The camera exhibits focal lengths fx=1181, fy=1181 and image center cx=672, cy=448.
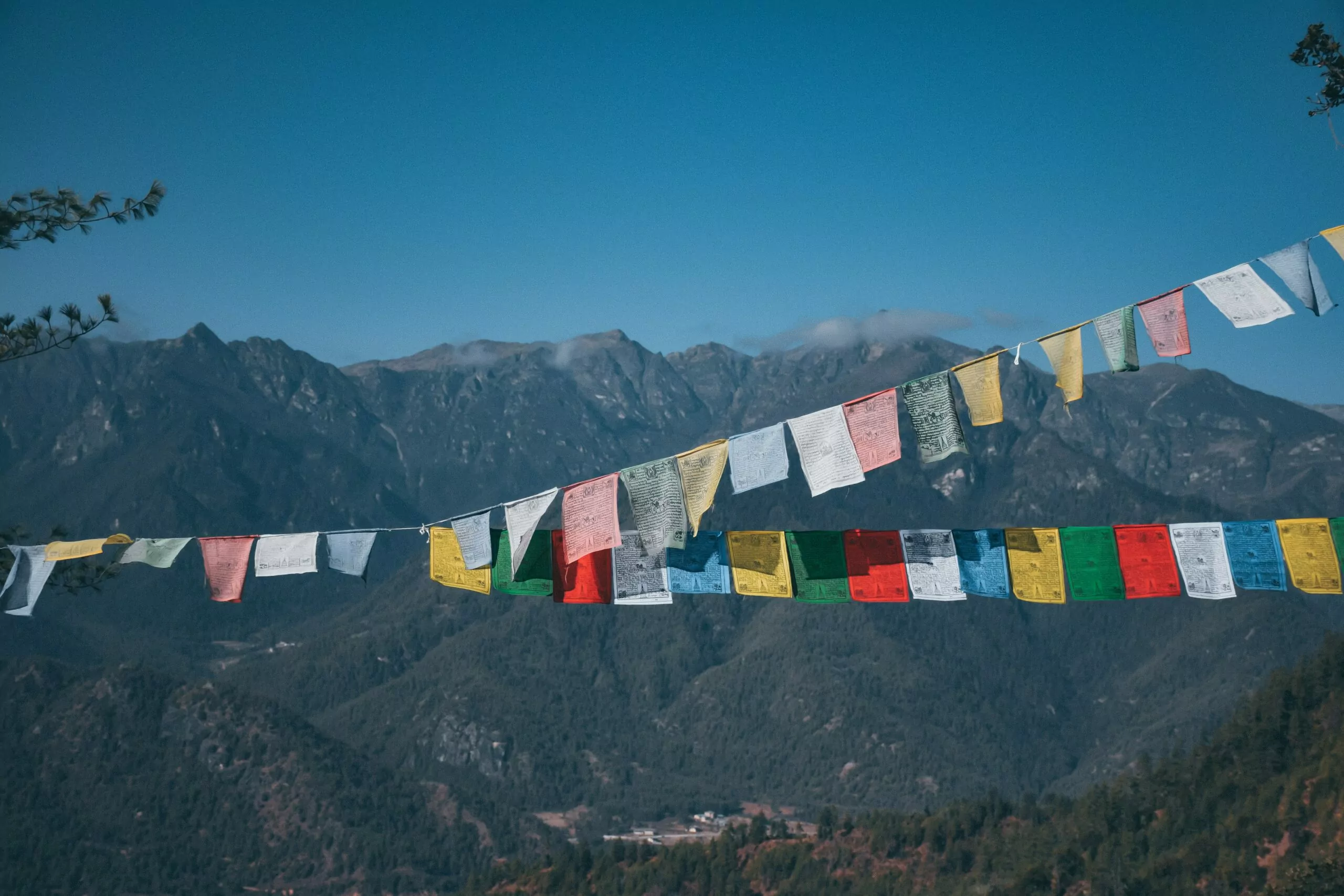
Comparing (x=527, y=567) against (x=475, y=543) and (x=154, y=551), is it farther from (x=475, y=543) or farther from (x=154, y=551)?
(x=154, y=551)

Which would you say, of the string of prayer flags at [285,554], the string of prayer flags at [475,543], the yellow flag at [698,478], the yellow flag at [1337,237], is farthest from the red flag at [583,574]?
the yellow flag at [1337,237]

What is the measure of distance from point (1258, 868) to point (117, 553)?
65259 mm

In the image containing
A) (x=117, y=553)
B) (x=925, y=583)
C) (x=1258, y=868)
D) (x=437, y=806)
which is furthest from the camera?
(x=437, y=806)

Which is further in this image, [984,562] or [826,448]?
[984,562]

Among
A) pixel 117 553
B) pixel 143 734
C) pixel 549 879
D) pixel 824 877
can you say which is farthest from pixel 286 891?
pixel 117 553

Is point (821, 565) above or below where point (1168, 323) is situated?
below

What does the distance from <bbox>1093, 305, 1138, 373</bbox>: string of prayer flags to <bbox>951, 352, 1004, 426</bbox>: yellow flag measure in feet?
7.84

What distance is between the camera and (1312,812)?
6931 centimetres

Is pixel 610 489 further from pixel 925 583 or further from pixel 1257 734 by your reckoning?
pixel 1257 734

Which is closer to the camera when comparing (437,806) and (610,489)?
(610,489)

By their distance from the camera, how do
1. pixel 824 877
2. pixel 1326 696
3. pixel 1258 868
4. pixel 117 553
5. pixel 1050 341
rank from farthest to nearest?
pixel 824 877 → pixel 1326 696 → pixel 1258 868 → pixel 117 553 → pixel 1050 341

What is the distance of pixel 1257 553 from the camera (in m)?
25.1

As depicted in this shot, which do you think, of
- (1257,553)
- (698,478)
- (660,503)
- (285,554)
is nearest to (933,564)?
(698,478)

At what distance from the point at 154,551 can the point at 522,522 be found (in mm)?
9957
